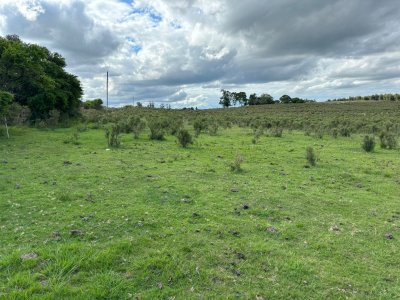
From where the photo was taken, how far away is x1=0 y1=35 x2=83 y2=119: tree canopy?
23.9 meters

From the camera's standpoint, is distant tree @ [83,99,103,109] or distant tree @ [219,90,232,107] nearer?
distant tree @ [83,99,103,109]

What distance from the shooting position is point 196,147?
19219 millimetres

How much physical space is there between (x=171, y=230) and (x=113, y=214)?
1482 millimetres

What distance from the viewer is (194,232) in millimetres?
6637

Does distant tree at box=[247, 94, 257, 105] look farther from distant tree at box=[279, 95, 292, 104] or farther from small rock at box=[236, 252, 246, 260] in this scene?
small rock at box=[236, 252, 246, 260]

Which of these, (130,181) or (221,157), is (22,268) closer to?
(130,181)

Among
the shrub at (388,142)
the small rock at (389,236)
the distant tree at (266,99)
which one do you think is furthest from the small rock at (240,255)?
the distant tree at (266,99)

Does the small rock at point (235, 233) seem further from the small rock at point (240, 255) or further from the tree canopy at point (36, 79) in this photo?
the tree canopy at point (36, 79)

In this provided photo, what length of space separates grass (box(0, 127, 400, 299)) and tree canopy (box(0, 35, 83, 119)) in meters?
14.0

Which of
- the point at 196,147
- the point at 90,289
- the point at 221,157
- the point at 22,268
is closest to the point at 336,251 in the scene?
the point at 90,289

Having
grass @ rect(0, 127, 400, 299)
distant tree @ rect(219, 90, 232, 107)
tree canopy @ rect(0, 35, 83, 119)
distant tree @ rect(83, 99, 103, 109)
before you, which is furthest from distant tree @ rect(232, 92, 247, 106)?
grass @ rect(0, 127, 400, 299)

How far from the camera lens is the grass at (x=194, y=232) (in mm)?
4867

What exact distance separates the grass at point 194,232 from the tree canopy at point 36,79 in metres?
14.0

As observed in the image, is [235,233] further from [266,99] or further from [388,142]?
[266,99]
